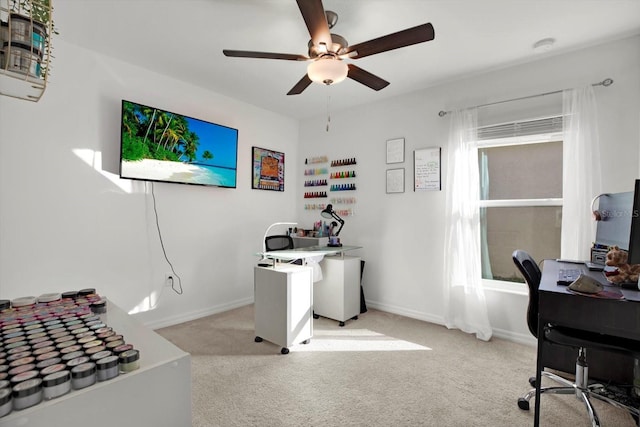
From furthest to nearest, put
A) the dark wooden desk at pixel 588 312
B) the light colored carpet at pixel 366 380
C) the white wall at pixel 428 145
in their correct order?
the white wall at pixel 428 145, the light colored carpet at pixel 366 380, the dark wooden desk at pixel 588 312

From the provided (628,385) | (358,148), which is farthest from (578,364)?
(358,148)

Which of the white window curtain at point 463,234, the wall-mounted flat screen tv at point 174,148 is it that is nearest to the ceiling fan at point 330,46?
the wall-mounted flat screen tv at point 174,148

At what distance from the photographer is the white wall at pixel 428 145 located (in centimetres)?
233

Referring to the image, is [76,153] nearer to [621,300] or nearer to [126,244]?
[126,244]

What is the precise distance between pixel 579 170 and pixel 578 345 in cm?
152

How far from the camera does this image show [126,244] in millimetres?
2770

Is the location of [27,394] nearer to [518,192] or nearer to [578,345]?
[578,345]

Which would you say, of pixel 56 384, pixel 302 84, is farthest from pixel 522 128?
pixel 56 384

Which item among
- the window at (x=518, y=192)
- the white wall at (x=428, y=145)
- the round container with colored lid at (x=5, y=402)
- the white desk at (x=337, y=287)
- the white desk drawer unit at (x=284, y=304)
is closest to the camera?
the round container with colored lid at (x=5, y=402)

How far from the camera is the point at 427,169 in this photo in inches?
128

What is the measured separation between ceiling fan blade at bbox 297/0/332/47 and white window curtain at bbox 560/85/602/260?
209 centimetres

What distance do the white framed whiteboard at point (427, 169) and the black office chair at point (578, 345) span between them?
52.6 inches

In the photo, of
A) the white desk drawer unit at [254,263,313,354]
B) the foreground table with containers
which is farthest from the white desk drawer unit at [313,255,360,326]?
the foreground table with containers

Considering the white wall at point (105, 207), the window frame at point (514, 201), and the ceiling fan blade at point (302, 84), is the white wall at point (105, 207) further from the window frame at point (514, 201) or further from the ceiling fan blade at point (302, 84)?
the window frame at point (514, 201)
